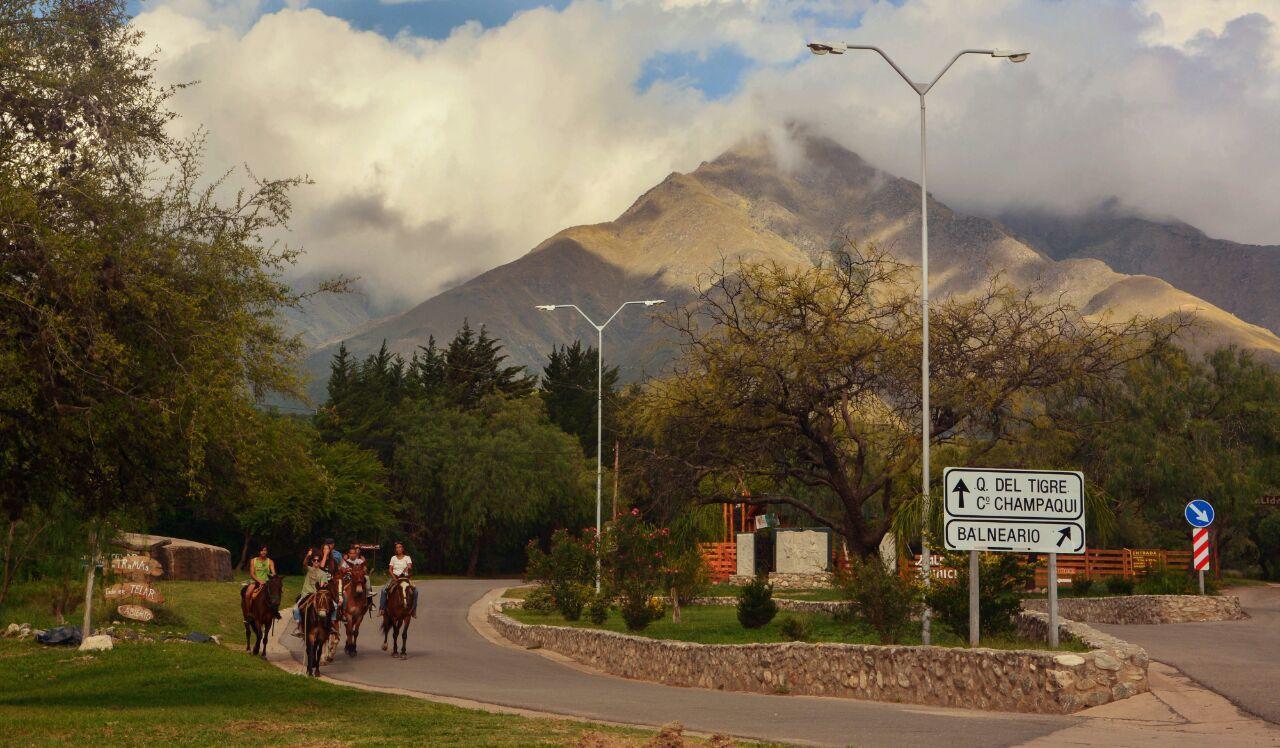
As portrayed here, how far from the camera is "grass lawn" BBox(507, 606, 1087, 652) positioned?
2147cm

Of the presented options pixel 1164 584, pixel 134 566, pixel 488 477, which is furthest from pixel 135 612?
pixel 488 477

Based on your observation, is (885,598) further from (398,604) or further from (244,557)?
(244,557)

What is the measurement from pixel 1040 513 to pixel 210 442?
38.5 feet

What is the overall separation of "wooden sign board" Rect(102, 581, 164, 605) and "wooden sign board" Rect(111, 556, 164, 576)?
1.97 ft

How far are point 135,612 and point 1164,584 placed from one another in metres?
29.5

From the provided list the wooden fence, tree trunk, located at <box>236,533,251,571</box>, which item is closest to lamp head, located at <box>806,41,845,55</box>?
the wooden fence

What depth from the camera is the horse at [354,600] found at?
2811 cm

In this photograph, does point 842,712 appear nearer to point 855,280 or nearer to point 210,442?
point 210,442

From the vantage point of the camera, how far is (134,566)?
119ft

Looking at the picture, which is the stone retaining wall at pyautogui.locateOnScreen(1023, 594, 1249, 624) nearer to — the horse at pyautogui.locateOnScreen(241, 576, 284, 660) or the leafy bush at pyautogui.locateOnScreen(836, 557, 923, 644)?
the leafy bush at pyautogui.locateOnScreen(836, 557, 923, 644)

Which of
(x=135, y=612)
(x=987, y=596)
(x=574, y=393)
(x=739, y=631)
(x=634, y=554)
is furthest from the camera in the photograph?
(x=574, y=393)

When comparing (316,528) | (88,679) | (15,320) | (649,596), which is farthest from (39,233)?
(316,528)

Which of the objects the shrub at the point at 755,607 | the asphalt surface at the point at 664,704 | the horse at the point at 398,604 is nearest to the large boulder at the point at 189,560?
the asphalt surface at the point at 664,704

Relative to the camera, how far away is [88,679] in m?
21.9
